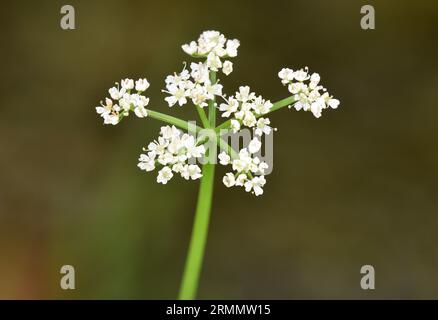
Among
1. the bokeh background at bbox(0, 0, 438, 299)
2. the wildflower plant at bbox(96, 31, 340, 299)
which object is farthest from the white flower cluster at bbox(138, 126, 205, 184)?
the bokeh background at bbox(0, 0, 438, 299)

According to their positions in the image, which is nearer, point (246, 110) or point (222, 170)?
point (246, 110)

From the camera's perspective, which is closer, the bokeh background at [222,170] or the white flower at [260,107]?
the white flower at [260,107]

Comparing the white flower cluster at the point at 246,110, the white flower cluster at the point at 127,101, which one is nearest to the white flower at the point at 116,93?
the white flower cluster at the point at 127,101

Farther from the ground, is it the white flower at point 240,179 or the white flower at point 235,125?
the white flower at point 235,125

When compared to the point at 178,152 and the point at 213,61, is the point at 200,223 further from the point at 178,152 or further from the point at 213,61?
the point at 213,61

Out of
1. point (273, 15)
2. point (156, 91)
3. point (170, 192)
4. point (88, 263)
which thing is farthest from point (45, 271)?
point (273, 15)

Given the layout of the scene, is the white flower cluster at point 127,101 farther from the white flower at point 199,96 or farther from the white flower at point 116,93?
the white flower at point 199,96

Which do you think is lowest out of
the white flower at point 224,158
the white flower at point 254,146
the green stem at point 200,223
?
the green stem at point 200,223

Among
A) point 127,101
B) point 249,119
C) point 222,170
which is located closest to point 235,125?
point 249,119

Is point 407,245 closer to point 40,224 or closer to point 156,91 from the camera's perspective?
point 156,91
